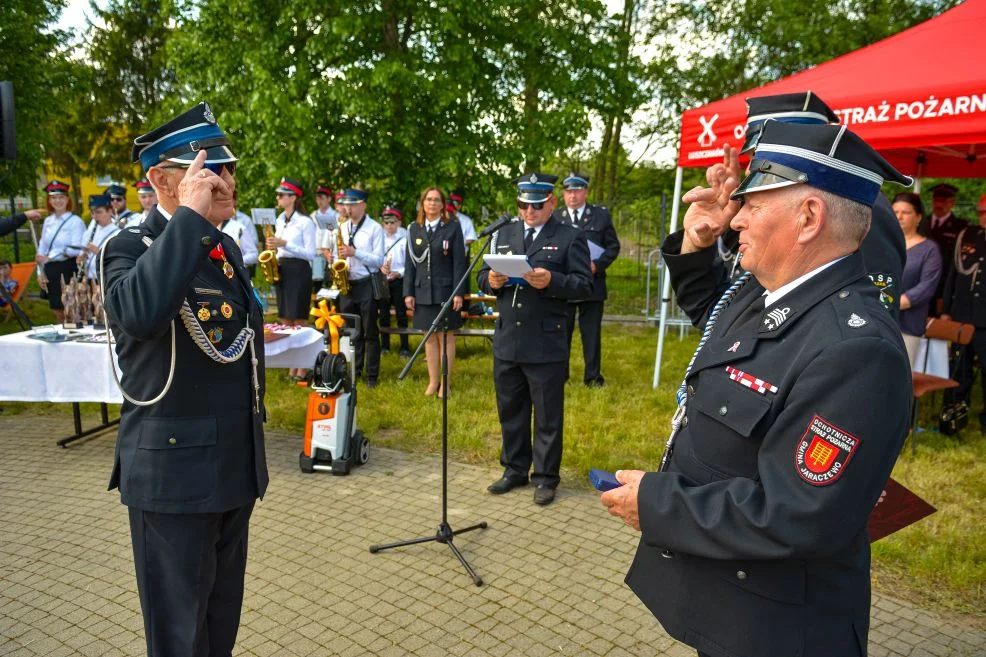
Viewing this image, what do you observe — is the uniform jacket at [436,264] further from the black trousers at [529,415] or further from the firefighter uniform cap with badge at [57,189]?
the firefighter uniform cap with badge at [57,189]

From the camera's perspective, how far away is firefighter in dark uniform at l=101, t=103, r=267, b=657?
→ 2344mm

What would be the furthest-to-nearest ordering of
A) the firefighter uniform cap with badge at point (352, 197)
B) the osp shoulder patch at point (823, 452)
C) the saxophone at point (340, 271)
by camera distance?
the firefighter uniform cap with badge at point (352, 197)
the saxophone at point (340, 271)
the osp shoulder patch at point (823, 452)

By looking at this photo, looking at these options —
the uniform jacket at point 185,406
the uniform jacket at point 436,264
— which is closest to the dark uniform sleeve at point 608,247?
the uniform jacket at point 436,264

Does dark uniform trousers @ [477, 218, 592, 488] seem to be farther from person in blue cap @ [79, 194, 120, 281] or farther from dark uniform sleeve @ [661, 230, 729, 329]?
person in blue cap @ [79, 194, 120, 281]

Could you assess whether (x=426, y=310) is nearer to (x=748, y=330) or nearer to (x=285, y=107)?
(x=285, y=107)

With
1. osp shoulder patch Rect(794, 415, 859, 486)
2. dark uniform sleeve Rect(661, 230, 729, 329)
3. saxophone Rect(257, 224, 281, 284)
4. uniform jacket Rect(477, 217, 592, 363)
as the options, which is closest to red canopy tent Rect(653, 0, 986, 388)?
uniform jacket Rect(477, 217, 592, 363)

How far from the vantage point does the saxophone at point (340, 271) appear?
825 centimetres

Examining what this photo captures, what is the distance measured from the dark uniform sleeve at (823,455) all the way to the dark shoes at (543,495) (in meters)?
3.45

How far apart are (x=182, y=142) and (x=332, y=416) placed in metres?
3.47

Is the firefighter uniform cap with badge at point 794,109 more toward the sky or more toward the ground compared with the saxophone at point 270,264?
more toward the sky

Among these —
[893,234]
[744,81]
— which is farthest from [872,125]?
[744,81]

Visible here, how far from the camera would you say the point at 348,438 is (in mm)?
5688

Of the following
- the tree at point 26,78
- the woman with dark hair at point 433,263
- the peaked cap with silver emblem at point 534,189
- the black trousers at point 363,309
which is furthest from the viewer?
the tree at point 26,78

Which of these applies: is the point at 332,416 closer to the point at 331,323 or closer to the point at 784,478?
the point at 331,323
